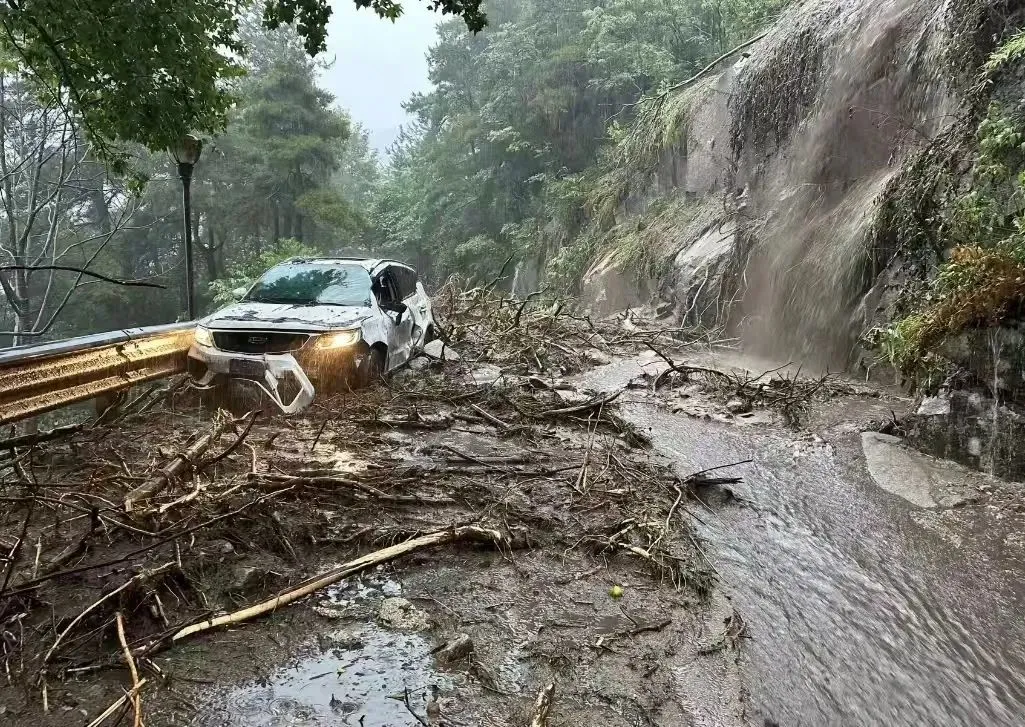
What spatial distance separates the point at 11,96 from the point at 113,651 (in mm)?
26715

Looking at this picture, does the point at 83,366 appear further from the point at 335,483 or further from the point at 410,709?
the point at 410,709

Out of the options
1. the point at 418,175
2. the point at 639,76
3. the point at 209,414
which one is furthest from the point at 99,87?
the point at 418,175

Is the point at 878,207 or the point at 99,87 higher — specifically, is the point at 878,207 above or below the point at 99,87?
below

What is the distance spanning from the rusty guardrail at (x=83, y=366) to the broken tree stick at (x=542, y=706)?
153 inches

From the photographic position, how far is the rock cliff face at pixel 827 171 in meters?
8.11

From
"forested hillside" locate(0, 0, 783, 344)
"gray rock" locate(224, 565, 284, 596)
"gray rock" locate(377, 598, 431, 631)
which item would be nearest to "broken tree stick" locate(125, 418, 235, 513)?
"gray rock" locate(224, 565, 284, 596)

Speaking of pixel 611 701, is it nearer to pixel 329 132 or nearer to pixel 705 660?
pixel 705 660

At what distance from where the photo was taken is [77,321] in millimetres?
30453

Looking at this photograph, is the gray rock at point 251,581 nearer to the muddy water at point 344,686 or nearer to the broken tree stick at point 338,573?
the broken tree stick at point 338,573

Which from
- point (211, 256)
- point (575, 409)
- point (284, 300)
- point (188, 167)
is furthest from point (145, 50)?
point (211, 256)

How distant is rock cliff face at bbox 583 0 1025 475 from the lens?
8109 mm

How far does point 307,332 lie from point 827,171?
962cm

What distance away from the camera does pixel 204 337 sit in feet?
23.2

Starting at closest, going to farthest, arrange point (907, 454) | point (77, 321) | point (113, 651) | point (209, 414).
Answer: point (113, 651), point (907, 454), point (209, 414), point (77, 321)
